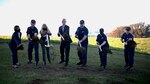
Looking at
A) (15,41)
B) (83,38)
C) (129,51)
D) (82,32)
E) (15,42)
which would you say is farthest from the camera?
(129,51)

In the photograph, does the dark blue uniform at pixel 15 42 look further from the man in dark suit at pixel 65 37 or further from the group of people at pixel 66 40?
the man in dark suit at pixel 65 37

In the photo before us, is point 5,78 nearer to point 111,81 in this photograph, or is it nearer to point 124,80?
point 111,81

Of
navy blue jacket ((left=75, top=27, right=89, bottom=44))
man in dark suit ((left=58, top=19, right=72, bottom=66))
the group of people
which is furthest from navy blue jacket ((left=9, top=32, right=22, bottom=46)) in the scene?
navy blue jacket ((left=75, top=27, right=89, bottom=44))

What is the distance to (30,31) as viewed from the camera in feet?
56.3

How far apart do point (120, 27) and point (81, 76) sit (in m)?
113

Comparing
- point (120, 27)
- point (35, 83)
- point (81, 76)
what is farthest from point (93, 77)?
point (120, 27)

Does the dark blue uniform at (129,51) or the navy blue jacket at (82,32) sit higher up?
the navy blue jacket at (82,32)

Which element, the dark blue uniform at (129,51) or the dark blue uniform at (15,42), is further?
the dark blue uniform at (129,51)

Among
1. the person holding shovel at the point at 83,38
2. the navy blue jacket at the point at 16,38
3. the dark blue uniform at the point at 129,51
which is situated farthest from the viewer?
the dark blue uniform at the point at 129,51

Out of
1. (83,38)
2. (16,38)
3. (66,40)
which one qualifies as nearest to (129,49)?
(83,38)

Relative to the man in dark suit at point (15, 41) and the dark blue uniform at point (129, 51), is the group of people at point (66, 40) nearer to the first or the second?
the dark blue uniform at point (129, 51)

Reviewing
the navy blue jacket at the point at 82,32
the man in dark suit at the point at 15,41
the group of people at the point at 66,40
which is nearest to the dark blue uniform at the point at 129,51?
the group of people at the point at 66,40

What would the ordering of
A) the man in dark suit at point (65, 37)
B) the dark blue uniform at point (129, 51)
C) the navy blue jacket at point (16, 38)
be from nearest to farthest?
the navy blue jacket at point (16, 38)
the man in dark suit at point (65, 37)
the dark blue uniform at point (129, 51)

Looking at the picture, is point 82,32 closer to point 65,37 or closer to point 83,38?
point 83,38
